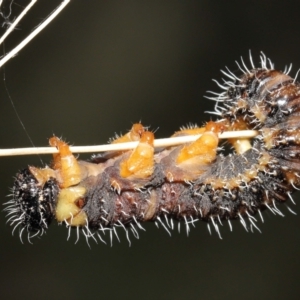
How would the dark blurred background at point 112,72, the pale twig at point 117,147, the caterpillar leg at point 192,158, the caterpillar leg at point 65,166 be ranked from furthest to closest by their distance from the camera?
the dark blurred background at point 112,72 < the caterpillar leg at point 192,158 < the caterpillar leg at point 65,166 < the pale twig at point 117,147

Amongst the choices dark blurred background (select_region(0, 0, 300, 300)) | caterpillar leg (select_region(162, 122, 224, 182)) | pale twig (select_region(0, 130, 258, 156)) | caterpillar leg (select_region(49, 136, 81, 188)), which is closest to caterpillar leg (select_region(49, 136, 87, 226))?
caterpillar leg (select_region(49, 136, 81, 188))

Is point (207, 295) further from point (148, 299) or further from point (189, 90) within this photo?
point (189, 90)

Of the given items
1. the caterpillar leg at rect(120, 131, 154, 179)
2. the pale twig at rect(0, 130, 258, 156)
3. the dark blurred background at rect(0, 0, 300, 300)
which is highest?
the dark blurred background at rect(0, 0, 300, 300)

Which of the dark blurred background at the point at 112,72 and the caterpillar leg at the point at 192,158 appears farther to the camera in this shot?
the dark blurred background at the point at 112,72

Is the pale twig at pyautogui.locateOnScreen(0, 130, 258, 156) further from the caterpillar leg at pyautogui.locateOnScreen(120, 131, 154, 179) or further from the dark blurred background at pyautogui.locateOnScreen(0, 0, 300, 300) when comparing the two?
the dark blurred background at pyautogui.locateOnScreen(0, 0, 300, 300)

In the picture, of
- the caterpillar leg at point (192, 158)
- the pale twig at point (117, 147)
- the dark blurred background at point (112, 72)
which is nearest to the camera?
the pale twig at point (117, 147)

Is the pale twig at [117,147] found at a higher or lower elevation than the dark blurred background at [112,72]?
lower

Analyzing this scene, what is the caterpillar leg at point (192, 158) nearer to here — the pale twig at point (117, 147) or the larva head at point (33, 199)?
the pale twig at point (117, 147)

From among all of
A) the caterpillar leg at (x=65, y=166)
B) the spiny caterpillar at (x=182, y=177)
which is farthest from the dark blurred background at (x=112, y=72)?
the caterpillar leg at (x=65, y=166)

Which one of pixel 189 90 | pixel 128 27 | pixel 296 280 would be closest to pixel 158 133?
pixel 189 90
